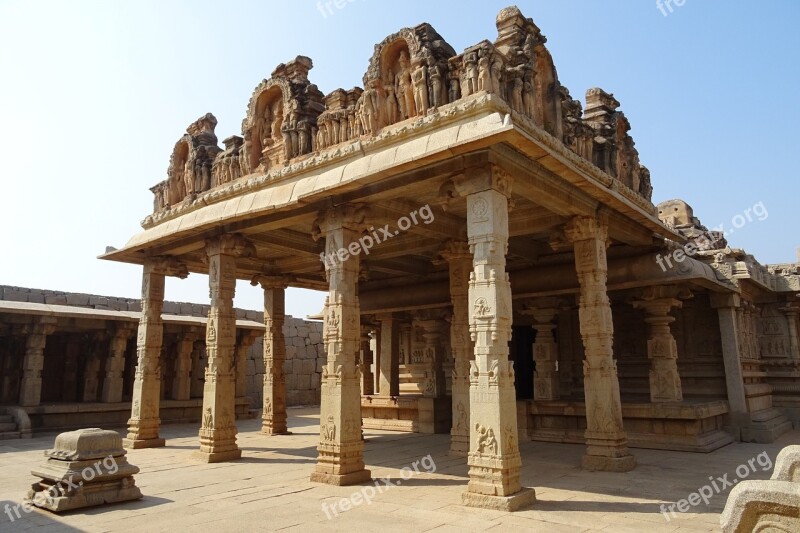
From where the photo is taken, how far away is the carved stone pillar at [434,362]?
13625 mm

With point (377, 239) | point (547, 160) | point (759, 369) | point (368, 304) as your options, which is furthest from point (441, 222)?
point (759, 369)

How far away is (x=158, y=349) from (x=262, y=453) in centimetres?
325

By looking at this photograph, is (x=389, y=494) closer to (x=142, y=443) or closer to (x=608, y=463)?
(x=608, y=463)

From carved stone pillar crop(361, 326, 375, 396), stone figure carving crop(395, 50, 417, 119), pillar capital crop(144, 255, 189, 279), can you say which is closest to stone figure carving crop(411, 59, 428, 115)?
stone figure carving crop(395, 50, 417, 119)

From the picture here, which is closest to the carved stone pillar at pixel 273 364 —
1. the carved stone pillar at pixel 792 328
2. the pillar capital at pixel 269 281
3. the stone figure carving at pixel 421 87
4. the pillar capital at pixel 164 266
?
the pillar capital at pixel 269 281

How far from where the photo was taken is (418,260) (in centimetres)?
1303

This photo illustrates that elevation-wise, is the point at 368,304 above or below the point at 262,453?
above

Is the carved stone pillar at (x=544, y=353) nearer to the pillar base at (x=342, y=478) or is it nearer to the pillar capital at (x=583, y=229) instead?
the pillar capital at (x=583, y=229)

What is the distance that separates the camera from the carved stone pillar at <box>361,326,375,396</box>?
16.3 m

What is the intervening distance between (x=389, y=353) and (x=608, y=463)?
803cm

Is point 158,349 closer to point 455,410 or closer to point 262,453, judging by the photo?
point 262,453

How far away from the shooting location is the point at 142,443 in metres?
10.8

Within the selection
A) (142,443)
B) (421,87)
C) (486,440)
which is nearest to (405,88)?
(421,87)

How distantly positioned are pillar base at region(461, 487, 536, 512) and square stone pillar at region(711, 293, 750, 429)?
7.17m
